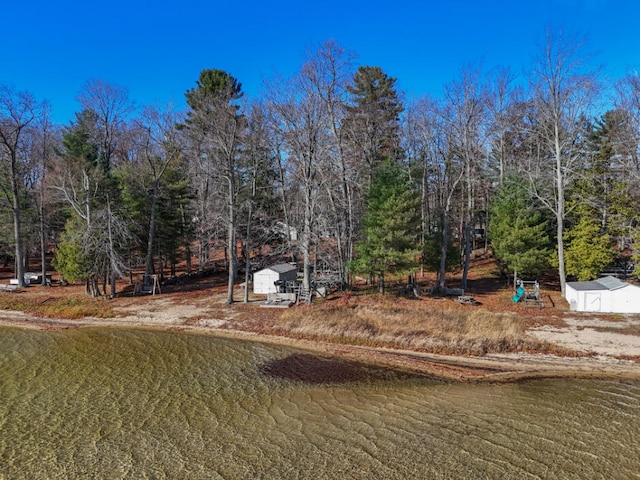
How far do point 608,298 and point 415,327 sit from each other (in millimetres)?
10510

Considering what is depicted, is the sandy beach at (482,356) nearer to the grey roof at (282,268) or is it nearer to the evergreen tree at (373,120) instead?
the grey roof at (282,268)

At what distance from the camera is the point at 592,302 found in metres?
19.3

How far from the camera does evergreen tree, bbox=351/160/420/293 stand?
21719 mm

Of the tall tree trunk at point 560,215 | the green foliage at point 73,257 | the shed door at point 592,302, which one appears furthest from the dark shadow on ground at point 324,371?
the green foliage at point 73,257

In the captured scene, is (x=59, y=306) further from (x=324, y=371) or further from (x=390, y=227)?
(x=390, y=227)

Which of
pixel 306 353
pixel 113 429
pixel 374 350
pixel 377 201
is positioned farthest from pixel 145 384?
pixel 377 201

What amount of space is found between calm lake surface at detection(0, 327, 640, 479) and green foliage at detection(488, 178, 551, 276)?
12.3 meters

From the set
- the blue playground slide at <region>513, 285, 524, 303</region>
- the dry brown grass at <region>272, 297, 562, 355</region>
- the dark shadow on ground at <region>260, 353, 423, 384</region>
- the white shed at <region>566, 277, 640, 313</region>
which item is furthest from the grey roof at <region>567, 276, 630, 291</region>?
the dark shadow on ground at <region>260, 353, 423, 384</region>

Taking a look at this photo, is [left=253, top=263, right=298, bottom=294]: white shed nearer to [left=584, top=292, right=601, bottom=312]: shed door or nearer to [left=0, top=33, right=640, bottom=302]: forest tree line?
[left=0, top=33, right=640, bottom=302]: forest tree line

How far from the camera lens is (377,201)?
2238cm

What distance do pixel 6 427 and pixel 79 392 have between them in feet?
7.49

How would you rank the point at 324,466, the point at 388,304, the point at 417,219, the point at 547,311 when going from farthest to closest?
the point at 417,219
the point at 388,304
the point at 547,311
the point at 324,466

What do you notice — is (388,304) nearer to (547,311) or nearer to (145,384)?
(547,311)

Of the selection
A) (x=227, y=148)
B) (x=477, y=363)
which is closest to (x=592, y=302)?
(x=477, y=363)
